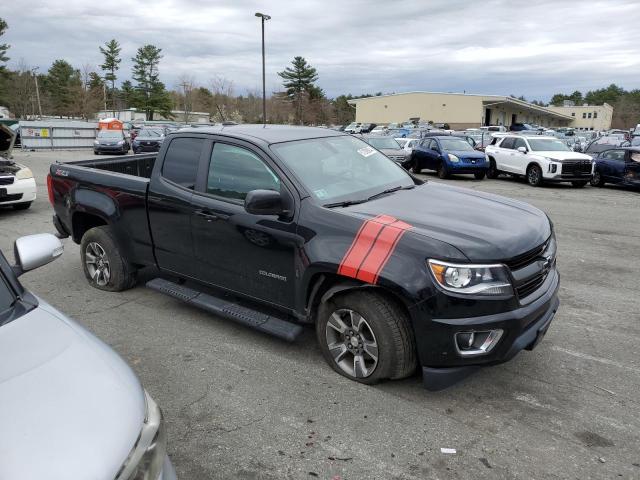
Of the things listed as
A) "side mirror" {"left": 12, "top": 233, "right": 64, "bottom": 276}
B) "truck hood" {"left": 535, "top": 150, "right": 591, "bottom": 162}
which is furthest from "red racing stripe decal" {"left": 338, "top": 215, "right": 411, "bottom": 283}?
"truck hood" {"left": 535, "top": 150, "right": 591, "bottom": 162}

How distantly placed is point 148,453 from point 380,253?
1.93 metres

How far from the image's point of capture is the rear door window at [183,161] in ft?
15.1

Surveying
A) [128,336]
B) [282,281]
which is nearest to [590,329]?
[282,281]

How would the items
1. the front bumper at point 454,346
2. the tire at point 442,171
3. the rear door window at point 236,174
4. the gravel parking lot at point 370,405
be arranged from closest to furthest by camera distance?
the gravel parking lot at point 370,405
the front bumper at point 454,346
the rear door window at point 236,174
the tire at point 442,171

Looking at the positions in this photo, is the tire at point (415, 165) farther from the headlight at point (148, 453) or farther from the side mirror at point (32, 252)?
the headlight at point (148, 453)

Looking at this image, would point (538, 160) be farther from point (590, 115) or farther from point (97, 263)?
point (590, 115)

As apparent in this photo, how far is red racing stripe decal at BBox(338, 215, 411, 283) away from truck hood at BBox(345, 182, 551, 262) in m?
0.12

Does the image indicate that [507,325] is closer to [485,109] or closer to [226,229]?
[226,229]

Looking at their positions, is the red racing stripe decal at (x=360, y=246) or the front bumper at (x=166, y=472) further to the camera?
the red racing stripe decal at (x=360, y=246)

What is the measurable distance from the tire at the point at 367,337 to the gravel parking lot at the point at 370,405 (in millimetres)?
147

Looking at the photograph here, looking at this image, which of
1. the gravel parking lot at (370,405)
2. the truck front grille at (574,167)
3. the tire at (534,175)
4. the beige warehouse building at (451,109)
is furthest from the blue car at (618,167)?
the beige warehouse building at (451,109)

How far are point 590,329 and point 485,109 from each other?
81782mm

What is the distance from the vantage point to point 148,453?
1.83 metres

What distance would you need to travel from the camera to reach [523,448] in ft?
9.86
